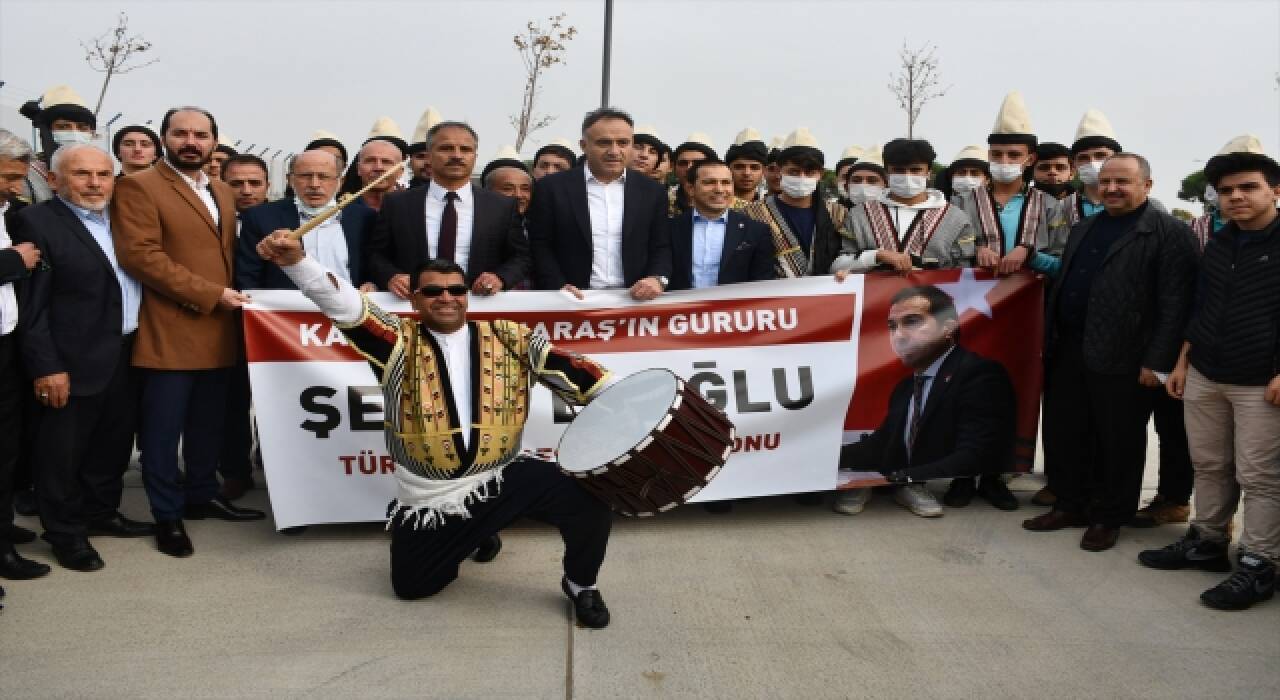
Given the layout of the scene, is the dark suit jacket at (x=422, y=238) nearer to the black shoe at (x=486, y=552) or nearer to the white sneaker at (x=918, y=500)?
the black shoe at (x=486, y=552)

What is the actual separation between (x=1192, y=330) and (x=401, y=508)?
3.57 meters

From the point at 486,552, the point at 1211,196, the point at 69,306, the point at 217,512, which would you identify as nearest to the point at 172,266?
the point at 69,306

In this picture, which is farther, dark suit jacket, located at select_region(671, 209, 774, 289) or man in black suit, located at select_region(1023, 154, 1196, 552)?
dark suit jacket, located at select_region(671, 209, 774, 289)

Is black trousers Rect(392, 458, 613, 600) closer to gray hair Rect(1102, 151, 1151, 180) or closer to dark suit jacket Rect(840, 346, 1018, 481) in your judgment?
dark suit jacket Rect(840, 346, 1018, 481)

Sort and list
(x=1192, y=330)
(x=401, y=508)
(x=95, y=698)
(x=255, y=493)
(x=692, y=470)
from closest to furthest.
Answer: (x=95, y=698), (x=692, y=470), (x=401, y=508), (x=1192, y=330), (x=255, y=493)

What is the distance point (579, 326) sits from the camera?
522 cm

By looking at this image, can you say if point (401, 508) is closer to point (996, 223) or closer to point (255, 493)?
point (255, 493)

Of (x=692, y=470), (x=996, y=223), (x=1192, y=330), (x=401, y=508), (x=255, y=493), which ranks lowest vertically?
(x=255, y=493)

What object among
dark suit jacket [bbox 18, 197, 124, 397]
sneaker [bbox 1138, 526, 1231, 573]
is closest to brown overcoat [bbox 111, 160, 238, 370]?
dark suit jacket [bbox 18, 197, 124, 397]

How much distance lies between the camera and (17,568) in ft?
13.8

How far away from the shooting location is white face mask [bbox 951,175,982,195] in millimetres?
6027

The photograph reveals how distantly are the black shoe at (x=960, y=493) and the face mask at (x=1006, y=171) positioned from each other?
1744 mm

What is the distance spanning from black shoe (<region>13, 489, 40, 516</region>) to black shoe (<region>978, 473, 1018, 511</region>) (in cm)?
511

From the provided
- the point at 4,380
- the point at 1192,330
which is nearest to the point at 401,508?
the point at 4,380
